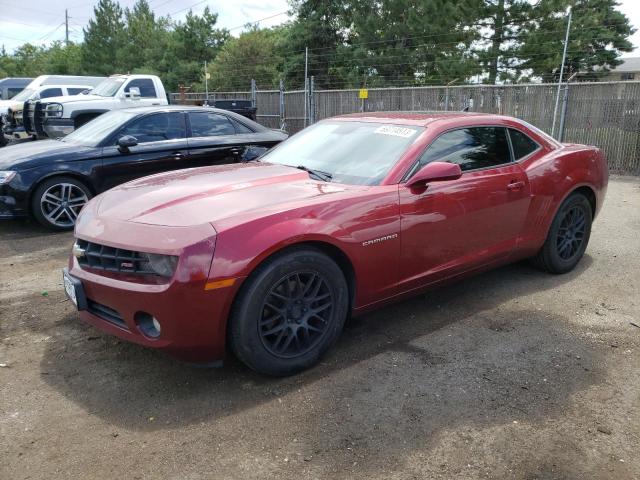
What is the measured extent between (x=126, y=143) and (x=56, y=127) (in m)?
5.11

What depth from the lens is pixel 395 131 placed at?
3893mm

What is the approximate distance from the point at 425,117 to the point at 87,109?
366 inches

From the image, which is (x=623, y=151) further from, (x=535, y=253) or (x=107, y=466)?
(x=107, y=466)

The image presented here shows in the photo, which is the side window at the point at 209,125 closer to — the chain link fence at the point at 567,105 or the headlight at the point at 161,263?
the headlight at the point at 161,263

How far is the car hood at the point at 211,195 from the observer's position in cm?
298

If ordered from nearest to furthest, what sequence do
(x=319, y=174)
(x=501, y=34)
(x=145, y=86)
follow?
1. (x=319, y=174)
2. (x=145, y=86)
3. (x=501, y=34)

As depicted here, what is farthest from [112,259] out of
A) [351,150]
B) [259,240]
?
[351,150]

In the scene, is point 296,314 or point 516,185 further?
point 516,185

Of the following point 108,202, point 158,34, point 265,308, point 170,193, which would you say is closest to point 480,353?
point 265,308

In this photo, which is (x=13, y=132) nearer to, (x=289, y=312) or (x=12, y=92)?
(x=12, y=92)

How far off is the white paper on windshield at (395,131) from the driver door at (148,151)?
387 cm

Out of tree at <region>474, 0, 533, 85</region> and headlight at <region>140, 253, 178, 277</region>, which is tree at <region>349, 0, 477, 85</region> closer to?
tree at <region>474, 0, 533, 85</region>

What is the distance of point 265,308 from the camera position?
9.70 feet

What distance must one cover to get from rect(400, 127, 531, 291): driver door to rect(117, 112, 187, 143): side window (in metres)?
4.42
